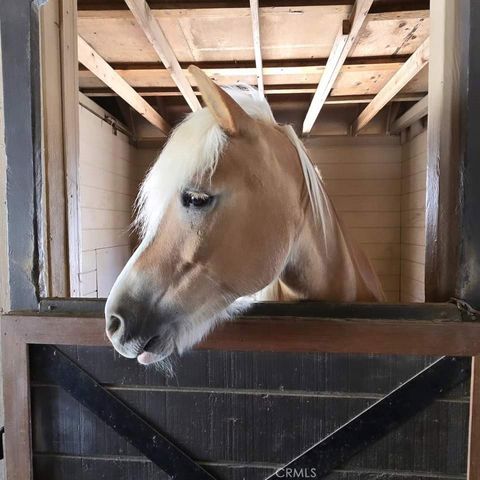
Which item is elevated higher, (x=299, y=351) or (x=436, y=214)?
(x=436, y=214)

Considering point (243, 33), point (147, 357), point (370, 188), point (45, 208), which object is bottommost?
point (147, 357)

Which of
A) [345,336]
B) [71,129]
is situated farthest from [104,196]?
[345,336]

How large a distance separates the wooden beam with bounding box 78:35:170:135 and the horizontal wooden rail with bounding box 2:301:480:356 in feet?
4.88

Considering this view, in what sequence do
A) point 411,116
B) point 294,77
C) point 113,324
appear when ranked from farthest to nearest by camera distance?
1. point 411,116
2. point 294,77
3. point 113,324

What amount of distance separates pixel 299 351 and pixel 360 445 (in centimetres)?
22

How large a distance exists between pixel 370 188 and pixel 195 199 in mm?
3290

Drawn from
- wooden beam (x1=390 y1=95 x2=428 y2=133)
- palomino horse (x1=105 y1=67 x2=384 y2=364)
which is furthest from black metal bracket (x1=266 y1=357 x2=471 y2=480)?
wooden beam (x1=390 y1=95 x2=428 y2=133)

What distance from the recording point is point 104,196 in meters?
2.99

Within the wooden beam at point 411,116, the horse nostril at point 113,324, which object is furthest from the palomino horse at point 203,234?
the wooden beam at point 411,116

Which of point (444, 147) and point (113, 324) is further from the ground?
point (444, 147)

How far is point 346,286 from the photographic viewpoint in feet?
3.11

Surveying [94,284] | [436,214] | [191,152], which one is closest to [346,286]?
[436,214]

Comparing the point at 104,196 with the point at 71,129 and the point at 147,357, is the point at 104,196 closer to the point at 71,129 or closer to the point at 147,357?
Result: the point at 71,129

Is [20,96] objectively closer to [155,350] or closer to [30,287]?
[30,287]
